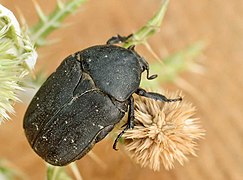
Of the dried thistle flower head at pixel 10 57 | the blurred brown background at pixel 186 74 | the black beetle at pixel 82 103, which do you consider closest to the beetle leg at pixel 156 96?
the black beetle at pixel 82 103

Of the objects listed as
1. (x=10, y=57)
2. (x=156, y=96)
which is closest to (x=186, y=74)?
(x=156, y=96)

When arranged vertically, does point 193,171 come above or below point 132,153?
below

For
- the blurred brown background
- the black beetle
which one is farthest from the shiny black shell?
the blurred brown background

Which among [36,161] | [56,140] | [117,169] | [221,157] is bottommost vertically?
[221,157]

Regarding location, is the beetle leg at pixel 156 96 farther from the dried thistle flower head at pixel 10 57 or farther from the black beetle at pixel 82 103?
the dried thistle flower head at pixel 10 57

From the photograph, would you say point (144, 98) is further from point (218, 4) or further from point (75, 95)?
point (218, 4)

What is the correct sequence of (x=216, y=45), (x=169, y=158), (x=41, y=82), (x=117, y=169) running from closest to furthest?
(x=169, y=158), (x=41, y=82), (x=117, y=169), (x=216, y=45)

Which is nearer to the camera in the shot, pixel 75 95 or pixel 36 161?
pixel 75 95

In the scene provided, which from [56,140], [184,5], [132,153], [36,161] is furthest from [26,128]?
[184,5]
